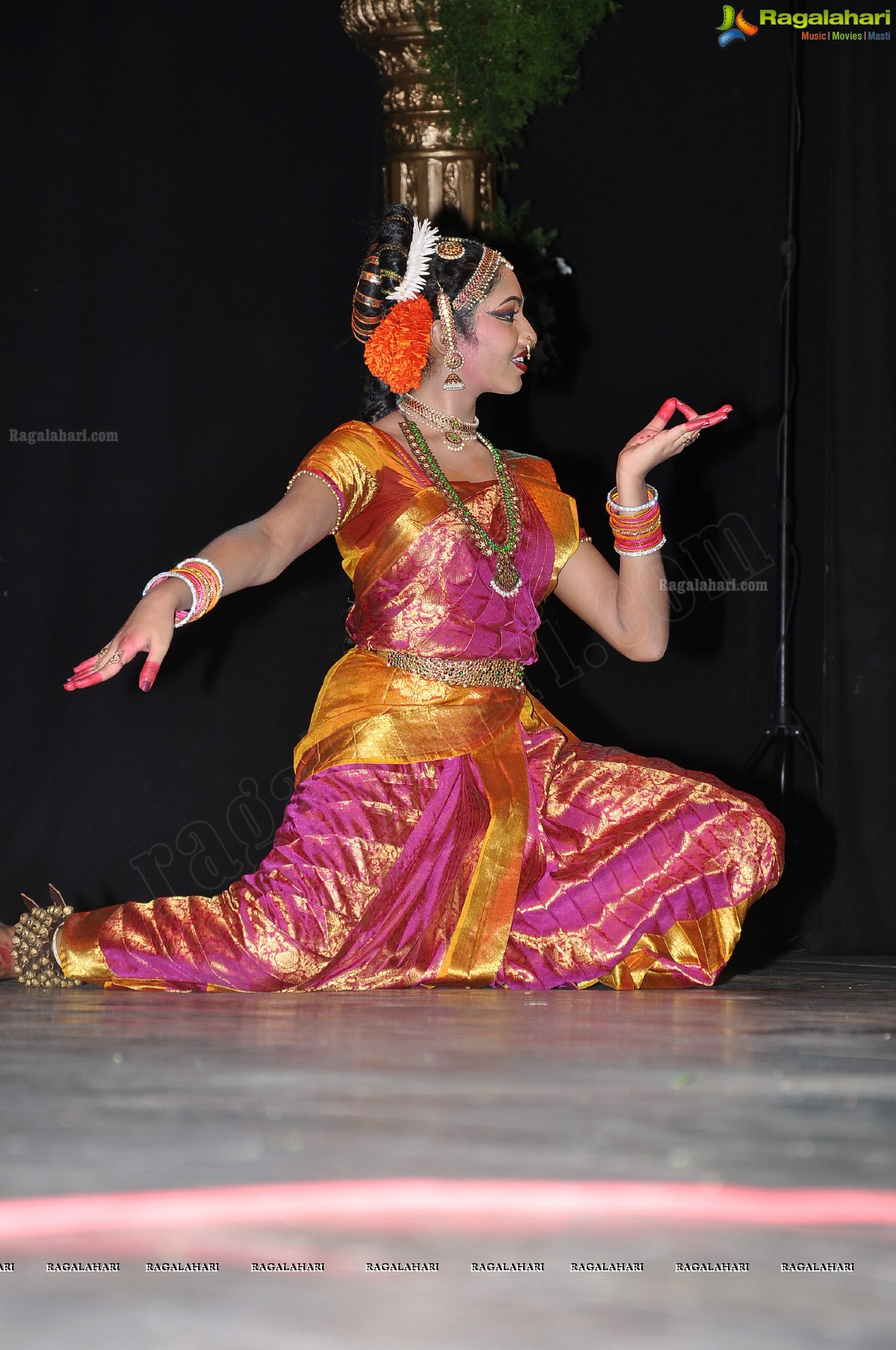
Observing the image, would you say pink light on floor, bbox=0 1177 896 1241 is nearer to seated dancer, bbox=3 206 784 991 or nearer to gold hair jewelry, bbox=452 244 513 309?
seated dancer, bbox=3 206 784 991

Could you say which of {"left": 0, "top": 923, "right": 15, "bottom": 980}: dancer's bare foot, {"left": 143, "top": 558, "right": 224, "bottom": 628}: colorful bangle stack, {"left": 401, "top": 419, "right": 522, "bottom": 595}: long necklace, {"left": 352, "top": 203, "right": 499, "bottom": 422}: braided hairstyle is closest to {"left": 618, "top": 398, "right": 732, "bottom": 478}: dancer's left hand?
{"left": 401, "top": 419, "right": 522, "bottom": 595}: long necklace

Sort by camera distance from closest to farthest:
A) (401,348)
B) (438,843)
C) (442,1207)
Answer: (442,1207) < (438,843) < (401,348)

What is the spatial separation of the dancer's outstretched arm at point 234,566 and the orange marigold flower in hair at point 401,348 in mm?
303

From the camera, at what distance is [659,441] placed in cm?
251

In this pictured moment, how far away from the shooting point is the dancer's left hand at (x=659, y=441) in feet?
8.18

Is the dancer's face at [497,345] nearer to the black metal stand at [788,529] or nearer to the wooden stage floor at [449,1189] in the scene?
the black metal stand at [788,529]

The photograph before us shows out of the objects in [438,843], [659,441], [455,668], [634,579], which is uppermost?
[659,441]

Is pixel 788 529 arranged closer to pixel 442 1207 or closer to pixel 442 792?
pixel 442 792

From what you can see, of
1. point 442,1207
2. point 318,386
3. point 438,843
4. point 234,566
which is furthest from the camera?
point 318,386

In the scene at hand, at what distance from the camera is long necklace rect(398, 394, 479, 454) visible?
2.78m

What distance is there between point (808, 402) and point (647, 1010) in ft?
8.57

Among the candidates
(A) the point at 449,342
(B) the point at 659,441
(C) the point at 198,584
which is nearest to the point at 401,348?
(A) the point at 449,342

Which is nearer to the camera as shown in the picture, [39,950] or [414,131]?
[39,950]

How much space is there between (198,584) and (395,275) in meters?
0.90
